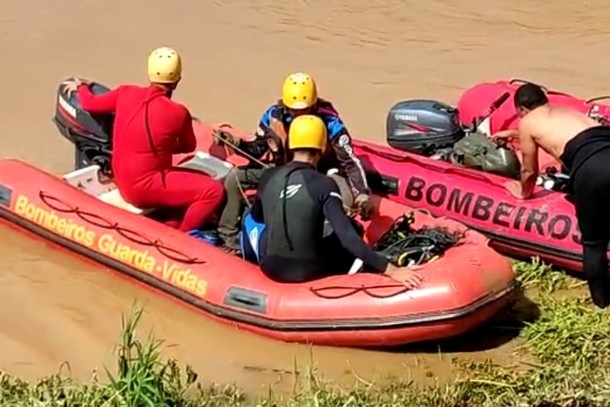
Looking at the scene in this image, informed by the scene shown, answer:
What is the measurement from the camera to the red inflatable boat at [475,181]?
26.0ft

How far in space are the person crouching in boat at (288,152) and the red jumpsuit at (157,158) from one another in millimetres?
125

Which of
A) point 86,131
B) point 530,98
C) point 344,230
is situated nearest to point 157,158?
point 86,131

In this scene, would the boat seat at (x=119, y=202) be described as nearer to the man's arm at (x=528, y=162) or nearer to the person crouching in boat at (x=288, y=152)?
the person crouching in boat at (x=288, y=152)

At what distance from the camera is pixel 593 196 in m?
7.29

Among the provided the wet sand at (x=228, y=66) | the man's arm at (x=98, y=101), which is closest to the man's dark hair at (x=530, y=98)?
the wet sand at (x=228, y=66)

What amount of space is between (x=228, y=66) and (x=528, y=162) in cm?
511

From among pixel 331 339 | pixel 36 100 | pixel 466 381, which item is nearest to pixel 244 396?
pixel 331 339

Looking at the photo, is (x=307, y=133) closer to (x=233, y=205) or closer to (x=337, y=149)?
(x=337, y=149)

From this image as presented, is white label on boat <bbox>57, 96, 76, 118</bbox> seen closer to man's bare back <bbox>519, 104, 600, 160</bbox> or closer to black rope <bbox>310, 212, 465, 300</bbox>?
black rope <bbox>310, 212, 465, 300</bbox>

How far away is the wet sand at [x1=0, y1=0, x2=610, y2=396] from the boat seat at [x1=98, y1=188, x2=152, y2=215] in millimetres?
463

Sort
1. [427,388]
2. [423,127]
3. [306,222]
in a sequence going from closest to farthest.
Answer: [427,388], [306,222], [423,127]

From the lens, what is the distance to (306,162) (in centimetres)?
715

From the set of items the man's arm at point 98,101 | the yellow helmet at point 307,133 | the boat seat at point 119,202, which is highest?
the yellow helmet at point 307,133

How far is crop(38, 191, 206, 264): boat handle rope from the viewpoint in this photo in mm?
7508
